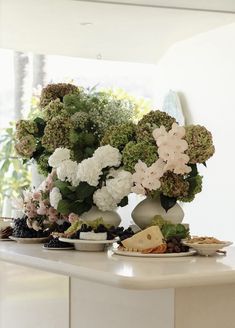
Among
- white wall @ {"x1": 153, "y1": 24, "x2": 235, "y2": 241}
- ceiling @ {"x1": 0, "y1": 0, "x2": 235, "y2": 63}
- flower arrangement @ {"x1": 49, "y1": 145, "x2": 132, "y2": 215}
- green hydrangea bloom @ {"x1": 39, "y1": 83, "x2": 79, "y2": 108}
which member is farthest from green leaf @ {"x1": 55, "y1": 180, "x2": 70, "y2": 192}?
white wall @ {"x1": 153, "y1": 24, "x2": 235, "y2": 241}

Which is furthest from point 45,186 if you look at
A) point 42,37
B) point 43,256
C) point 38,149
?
point 42,37

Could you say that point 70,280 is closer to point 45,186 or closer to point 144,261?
point 144,261

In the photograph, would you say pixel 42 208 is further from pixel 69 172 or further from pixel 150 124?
pixel 150 124

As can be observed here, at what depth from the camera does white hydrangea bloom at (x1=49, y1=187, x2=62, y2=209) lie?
2114 millimetres

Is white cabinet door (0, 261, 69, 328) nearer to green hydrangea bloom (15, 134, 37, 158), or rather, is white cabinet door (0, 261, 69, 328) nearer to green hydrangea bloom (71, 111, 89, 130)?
green hydrangea bloom (15, 134, 37, 158)

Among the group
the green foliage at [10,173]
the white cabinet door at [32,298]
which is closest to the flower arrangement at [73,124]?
the white cabinet door at [32,298]

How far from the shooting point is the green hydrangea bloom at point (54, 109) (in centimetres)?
230

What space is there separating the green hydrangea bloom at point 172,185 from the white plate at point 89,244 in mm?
226

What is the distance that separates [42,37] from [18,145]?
97.9 inches

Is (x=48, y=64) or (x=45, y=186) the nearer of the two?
(x=45, y=186)

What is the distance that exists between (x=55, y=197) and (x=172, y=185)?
40cm

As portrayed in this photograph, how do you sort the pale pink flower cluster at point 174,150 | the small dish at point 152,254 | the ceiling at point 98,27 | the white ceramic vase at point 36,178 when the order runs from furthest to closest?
the ceiling at point 98,27 < the white ceramic vase at point 36,178 < the pale pink flower cluster at point 174,150 < the small dish at point 152,254

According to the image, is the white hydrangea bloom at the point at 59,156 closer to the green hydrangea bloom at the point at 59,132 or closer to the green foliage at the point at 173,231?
the green hydrangea bloom at the point at 59,132

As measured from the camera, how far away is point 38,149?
240cm
